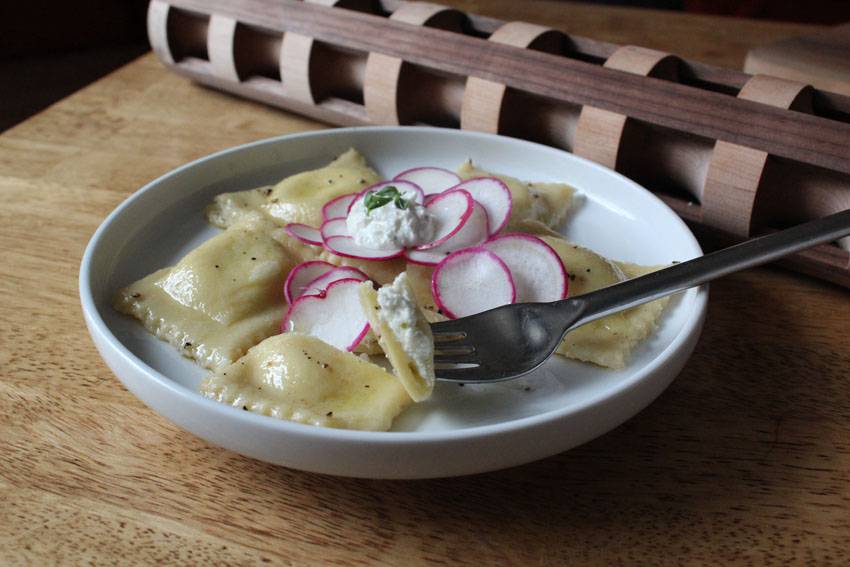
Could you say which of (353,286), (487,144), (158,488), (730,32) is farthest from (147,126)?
(730,32)

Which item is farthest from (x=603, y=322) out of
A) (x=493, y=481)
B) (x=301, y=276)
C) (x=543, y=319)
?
(x=301, y=276)

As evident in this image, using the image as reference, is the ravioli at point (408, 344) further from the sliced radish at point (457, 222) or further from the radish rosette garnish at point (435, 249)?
the sliced radish at point (457, 222)

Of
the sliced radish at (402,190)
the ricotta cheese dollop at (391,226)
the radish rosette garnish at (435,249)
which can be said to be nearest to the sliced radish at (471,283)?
the radish rosette garnish at (435,249)

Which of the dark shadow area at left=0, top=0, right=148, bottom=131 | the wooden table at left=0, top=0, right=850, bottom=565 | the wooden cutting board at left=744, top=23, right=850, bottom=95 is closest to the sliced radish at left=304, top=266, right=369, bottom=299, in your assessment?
the wooden table at left=0, top=0, right=850, bottom=565

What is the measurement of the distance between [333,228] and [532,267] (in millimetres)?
555

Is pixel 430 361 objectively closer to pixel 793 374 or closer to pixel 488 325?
pixel 488 325

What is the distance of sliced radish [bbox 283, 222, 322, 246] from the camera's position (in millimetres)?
2127

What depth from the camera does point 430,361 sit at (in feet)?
5.02

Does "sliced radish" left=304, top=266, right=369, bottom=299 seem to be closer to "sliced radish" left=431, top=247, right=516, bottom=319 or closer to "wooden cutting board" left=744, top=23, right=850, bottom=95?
"sliced radish" left=431, top=247, right=516, bottom=319

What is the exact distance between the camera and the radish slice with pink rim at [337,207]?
2.23m

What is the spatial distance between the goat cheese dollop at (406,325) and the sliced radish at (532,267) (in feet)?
1.34

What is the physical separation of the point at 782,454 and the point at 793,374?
0.95 feet

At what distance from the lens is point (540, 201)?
226cm

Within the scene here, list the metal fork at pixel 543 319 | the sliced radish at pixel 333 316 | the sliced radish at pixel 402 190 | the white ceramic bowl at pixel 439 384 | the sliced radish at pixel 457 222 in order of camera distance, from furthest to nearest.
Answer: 1. the sliced radish at pixel 402 190
2. the sliced radish at pixel 457 222
3. the sliced radish at pixel 333 316
4. the metal fork at pixel 543 319
5. the white ceramic bowl at pixel 439 384
